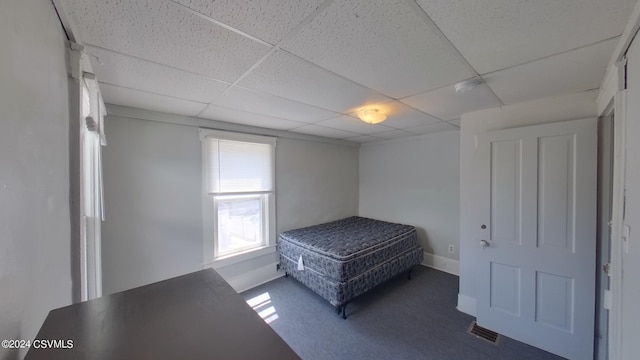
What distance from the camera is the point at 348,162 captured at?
14.7 ft

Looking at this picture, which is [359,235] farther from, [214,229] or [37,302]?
[37,302]

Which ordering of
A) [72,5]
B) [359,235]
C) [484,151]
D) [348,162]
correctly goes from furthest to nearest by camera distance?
[348,162] → [359,235] → [484,151] → [72,5]

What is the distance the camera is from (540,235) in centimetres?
199

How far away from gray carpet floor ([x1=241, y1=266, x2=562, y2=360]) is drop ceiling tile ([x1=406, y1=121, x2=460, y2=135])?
7.07ft

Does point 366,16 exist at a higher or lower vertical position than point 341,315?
higher

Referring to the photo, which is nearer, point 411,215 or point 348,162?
point 411,215

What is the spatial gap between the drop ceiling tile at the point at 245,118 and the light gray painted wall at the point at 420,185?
6.46 ft

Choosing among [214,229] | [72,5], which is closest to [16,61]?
[72,5]

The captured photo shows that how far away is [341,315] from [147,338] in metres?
2.27

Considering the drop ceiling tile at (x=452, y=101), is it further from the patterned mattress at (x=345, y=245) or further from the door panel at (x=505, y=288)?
the patterned mattress at (x=345, y=245)

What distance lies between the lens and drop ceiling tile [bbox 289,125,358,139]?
3229 mm

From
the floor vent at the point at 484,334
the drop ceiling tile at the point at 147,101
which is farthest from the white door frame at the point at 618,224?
the drop ceiling tile at the point at 147,101

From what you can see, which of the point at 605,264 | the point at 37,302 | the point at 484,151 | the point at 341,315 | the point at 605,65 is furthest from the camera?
the point at 341,315

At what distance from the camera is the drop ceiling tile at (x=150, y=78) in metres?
1.37
